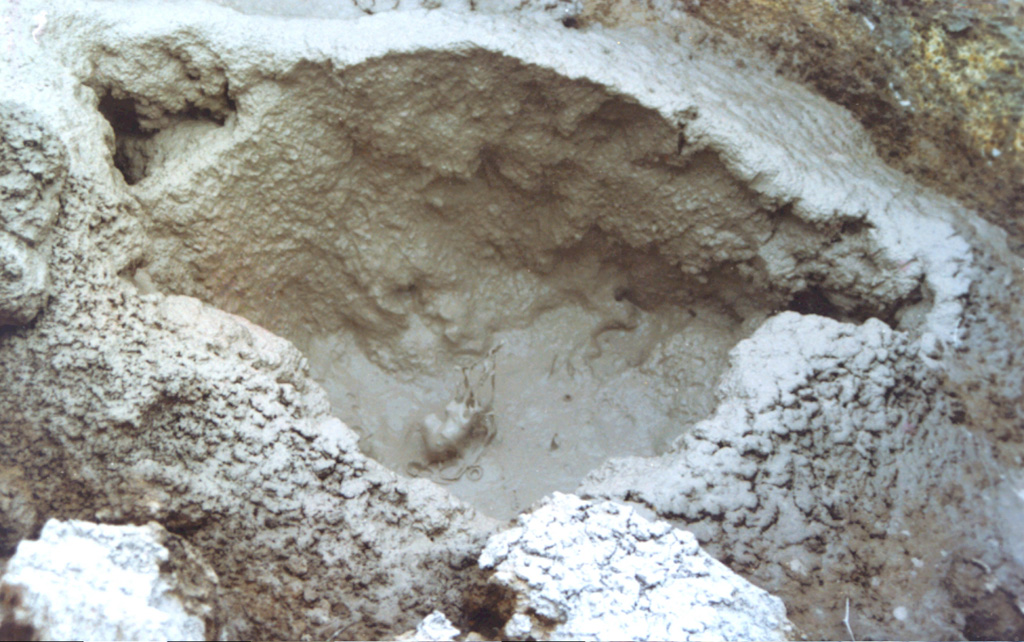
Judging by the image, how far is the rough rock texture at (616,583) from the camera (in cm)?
169

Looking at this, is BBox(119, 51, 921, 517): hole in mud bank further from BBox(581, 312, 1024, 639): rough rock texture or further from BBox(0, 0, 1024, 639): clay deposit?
BBox(581, 312, 1024, 639): rough rock texture

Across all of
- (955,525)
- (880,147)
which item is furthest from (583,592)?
(880,147)

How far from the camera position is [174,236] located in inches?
92.7

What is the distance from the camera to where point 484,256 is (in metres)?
2.89

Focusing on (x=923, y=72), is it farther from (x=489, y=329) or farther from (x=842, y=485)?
(x=489, y=329)

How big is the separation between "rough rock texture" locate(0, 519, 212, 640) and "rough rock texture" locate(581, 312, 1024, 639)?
92 cm

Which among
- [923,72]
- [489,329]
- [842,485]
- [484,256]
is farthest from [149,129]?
[923,72]

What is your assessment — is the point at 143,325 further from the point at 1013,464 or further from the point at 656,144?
the point at 1013,464

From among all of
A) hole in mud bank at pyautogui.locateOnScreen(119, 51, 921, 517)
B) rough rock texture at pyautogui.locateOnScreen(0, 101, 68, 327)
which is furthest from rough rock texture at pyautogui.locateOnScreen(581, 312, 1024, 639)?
rough rock texture at pyautogui.locateOnScreen(0, 101, 68, 327)

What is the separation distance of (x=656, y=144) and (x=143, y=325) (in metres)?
1.48

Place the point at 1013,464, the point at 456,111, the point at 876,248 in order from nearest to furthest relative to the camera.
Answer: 1. the point at 1013,464
2. the point at 876,248
3. the point at 456,111

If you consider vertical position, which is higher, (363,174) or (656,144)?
(656,144)

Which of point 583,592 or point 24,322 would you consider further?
point 24,322

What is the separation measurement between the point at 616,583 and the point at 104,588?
0.99 metres
